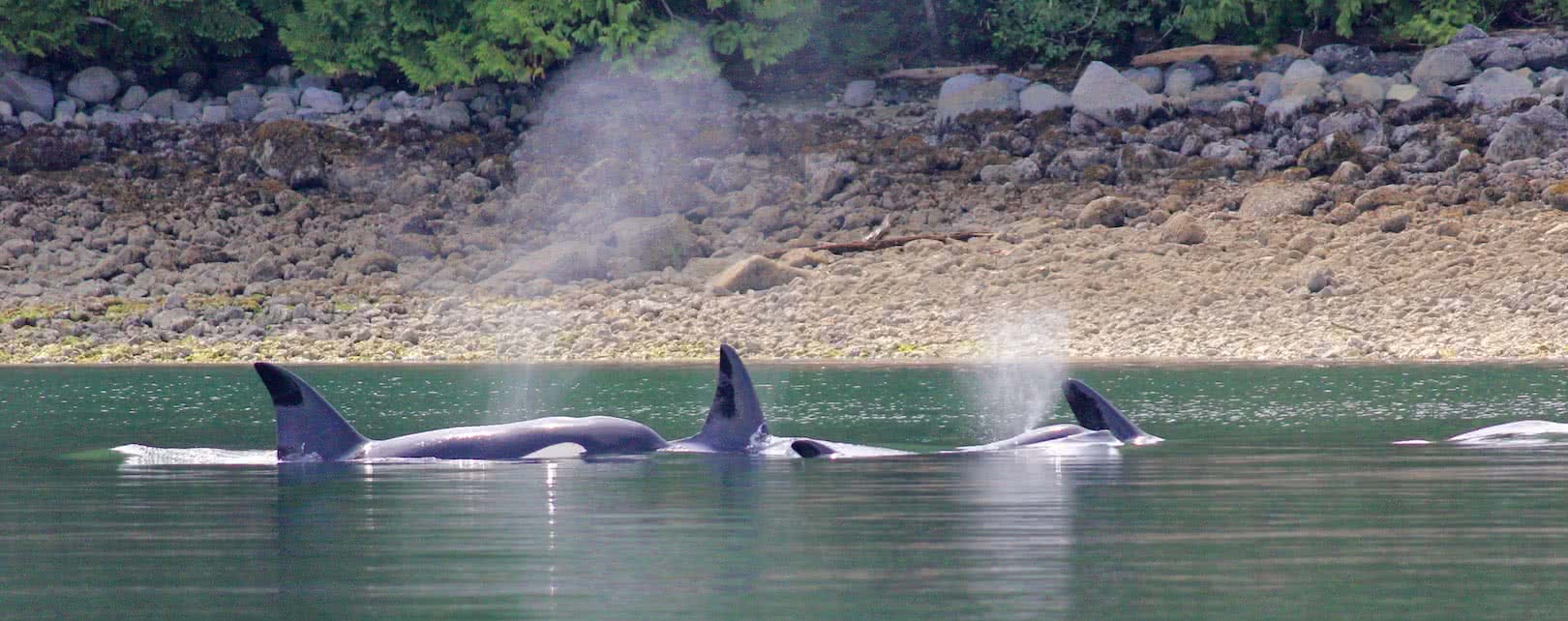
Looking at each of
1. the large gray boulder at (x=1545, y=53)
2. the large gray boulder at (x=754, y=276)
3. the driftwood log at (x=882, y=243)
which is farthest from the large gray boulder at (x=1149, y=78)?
the large gray boulder at (x=754, y=276)

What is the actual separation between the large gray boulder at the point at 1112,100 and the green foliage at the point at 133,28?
16851 mm

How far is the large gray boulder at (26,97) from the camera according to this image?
173 feet

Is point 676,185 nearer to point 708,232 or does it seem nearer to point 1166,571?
point 708,232

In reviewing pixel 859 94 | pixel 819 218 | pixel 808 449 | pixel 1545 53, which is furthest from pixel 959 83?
pixel 808 449

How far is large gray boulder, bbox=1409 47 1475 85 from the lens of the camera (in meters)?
48.9

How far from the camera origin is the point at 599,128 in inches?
2020

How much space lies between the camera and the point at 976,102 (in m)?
50.6

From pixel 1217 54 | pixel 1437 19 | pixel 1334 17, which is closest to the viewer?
pixel 1437 19

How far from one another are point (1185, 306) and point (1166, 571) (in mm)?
28451

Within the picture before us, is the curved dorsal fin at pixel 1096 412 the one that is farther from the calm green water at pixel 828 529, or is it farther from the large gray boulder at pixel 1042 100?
the large gray boulder at pixel 1042 100

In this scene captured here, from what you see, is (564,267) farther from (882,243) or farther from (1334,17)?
(1334,17)

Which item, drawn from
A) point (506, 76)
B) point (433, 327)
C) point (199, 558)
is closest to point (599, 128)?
point (506, 76)

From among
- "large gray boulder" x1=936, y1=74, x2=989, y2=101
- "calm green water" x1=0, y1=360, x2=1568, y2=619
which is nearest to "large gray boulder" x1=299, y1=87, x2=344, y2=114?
"large gray boulder" x1=936, y1=74, x2=989, y2=101

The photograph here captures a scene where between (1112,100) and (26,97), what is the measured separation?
21.9 m
